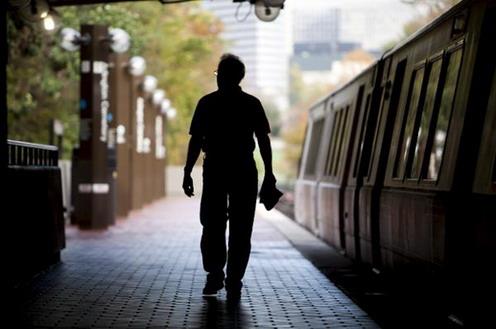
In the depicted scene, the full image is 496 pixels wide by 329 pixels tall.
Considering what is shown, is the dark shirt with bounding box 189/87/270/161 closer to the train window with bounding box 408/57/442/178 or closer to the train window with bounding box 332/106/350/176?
the train window with bounding box 408/57/442/178

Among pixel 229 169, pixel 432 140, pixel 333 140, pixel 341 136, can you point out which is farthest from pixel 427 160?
pixel 333 140

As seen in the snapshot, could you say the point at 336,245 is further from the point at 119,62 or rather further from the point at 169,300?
the point at 119,62

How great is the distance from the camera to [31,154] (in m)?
12.2

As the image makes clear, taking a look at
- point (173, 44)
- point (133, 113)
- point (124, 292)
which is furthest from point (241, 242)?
point (173, 44)

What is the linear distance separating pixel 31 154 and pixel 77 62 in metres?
21.4

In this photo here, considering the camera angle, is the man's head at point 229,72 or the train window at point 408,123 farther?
the train window at point 408,123

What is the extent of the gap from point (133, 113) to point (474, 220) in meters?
23.2

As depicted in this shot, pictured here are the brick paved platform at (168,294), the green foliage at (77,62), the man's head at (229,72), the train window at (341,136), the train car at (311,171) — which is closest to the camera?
the brick paved platform at (168,294)

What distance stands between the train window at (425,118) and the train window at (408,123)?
115 mm

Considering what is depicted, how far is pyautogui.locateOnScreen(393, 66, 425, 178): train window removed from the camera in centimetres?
1124

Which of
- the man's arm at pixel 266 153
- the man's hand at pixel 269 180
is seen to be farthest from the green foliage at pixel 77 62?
the man's hand at pixel 269 180

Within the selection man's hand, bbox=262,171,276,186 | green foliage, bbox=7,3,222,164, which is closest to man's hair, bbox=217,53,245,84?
man's hand, bbox=262,171,276,186

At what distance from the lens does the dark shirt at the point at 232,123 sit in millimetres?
10031

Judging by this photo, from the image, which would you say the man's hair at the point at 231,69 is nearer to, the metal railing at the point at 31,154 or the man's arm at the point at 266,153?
the man's arm at the point at 266,153
